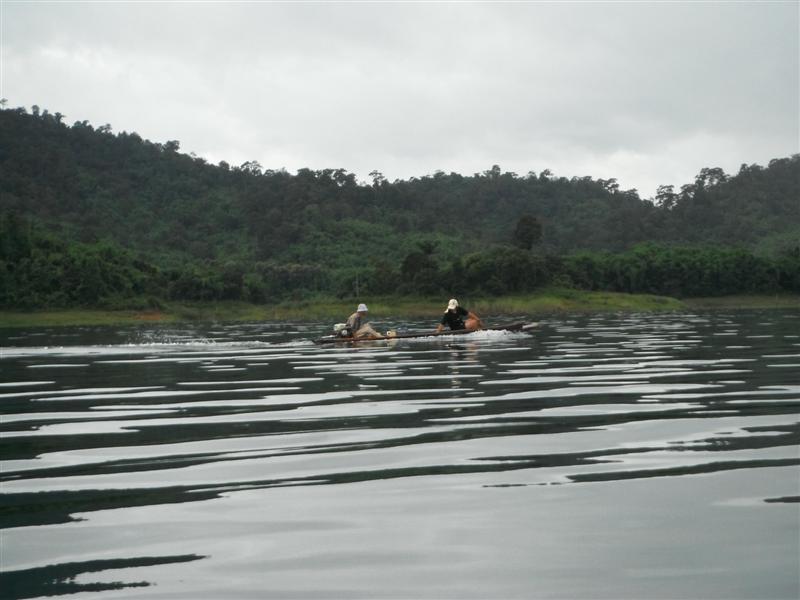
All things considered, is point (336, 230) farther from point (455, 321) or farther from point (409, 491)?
point (409, 491)

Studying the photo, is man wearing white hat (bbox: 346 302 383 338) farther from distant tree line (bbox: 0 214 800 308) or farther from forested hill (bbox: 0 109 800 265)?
forested hill (bbox: 0 109 800 265)

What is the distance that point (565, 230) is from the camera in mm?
132500

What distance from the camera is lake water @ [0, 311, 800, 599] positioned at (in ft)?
16.5

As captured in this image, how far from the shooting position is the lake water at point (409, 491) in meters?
5.02

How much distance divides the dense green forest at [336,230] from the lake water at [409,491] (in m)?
63.2

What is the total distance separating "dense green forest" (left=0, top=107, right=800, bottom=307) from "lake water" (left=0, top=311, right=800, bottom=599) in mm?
63238

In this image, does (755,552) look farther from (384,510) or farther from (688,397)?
(688,397)

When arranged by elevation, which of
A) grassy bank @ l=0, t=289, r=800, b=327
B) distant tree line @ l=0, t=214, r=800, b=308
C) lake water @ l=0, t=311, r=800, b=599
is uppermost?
distant tree line @ l=0, t=214, r=800, b=308

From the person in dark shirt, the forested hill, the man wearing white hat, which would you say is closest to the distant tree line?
the forested hill

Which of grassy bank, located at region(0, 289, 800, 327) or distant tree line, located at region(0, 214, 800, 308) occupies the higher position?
distant tree line, located at region(0, 214, 800, 308)

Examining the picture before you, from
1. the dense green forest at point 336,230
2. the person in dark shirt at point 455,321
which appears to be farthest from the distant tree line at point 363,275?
the person in dark shirt at point 455,321

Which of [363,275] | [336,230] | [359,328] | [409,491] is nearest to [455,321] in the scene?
[359,328]

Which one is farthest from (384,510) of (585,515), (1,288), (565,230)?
(565,230)

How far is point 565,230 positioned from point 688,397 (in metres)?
122
